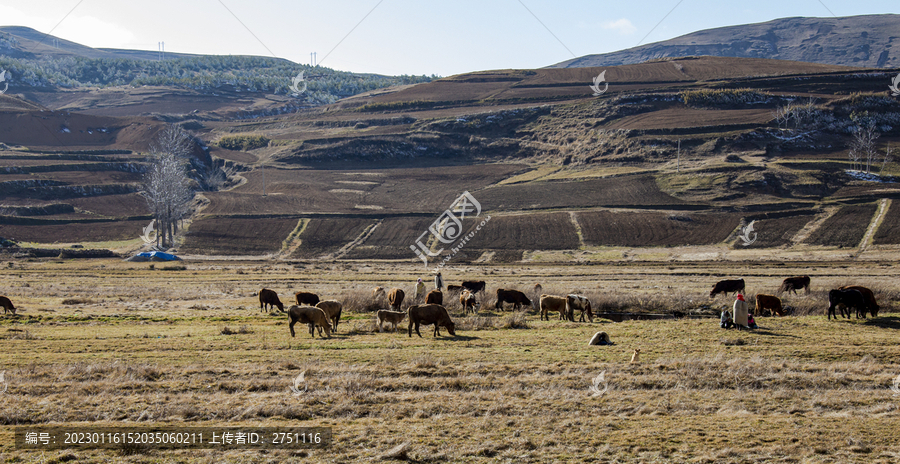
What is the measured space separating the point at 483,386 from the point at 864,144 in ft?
374

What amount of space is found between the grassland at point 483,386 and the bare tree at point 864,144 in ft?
293

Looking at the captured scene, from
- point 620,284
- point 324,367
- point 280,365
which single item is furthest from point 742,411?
point 620,284

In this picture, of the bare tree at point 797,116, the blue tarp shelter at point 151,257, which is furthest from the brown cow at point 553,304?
the bare tree at point 797,116

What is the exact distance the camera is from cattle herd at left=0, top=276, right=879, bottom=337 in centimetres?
2031

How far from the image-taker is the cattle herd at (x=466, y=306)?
2031cm

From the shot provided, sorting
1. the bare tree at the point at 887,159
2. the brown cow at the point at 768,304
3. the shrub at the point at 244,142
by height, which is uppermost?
the shrub at the point at 244,142

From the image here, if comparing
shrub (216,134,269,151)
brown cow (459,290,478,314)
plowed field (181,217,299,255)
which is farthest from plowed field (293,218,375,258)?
shrub (216,134,269,151)

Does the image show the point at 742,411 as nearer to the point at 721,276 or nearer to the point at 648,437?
the point at 648,437

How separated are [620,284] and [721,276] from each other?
10285 millimetres

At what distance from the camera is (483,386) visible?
44.2 ft

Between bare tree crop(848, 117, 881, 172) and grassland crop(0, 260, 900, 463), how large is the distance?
8944 centimetres

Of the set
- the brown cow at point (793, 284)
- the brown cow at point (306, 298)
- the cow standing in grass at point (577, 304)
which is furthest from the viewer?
the brown cow at point (793, 284)

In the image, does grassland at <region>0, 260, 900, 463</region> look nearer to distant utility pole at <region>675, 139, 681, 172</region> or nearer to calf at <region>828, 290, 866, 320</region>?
calf at <region>828, 290, 866, 320</region>

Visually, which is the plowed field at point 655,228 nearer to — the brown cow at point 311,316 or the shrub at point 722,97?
the brown cow at point 311,316
